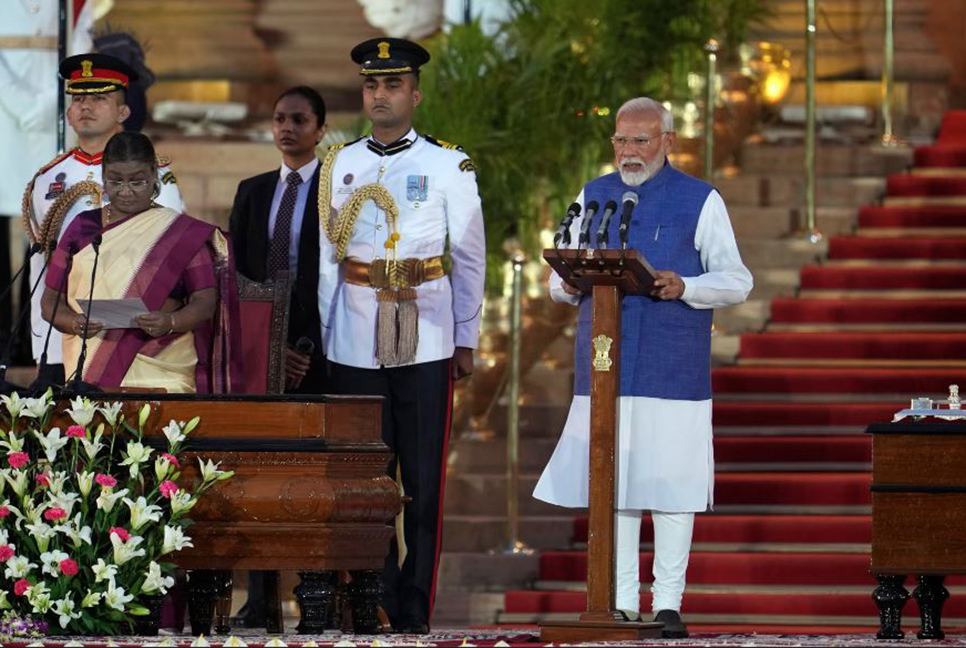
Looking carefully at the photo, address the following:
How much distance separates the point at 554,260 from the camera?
24.3 ft

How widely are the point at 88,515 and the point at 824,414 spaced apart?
5.05m

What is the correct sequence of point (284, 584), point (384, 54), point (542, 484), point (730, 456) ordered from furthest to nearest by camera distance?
point (730, 456) < point (284, 584) < point (384, 54) < point (542, 484)

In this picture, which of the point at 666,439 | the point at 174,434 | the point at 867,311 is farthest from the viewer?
the point at 867,311

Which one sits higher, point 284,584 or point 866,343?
point 866,343

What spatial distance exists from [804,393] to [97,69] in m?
4.35

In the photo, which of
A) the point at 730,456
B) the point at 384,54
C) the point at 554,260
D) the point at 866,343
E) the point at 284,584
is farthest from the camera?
the point at 866,343

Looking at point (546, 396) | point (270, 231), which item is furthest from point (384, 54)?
point (546, 396)

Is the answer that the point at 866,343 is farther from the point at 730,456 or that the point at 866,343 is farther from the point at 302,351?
the point at 302,351

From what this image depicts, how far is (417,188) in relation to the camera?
8.70 metres

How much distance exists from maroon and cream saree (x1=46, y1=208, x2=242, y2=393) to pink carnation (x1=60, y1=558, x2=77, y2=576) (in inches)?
37.3

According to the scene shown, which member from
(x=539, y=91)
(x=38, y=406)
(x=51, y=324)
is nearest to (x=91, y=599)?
(x=38, y=406)

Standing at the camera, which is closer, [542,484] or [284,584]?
[542,484]

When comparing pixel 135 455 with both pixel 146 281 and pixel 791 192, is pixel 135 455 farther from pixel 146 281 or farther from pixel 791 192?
pixel 791 192

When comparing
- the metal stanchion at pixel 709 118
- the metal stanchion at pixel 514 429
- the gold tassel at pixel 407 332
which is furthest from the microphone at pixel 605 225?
the metal stanchion at pixel 709 118
